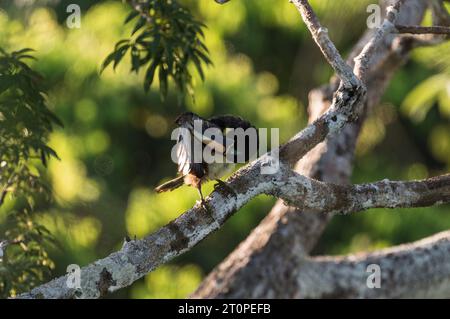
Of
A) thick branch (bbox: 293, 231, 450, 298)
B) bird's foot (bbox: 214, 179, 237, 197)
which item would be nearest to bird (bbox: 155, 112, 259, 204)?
bird's foot (bbox: 214, 179, 237, 197)

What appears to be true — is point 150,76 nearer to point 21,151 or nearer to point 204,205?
point 21,151

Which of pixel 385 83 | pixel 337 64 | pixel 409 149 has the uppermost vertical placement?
pixel 337 64

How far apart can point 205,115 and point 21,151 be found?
7.32 feet

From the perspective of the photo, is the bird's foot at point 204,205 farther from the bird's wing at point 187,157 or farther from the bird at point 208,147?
the bird's wing at point 187,157

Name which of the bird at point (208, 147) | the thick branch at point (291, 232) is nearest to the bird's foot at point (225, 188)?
the bird at point (208, 147)

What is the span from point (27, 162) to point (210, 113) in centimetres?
219

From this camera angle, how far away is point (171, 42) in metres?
2.45

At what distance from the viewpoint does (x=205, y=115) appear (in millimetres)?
4430

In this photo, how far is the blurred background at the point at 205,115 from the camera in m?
3.75

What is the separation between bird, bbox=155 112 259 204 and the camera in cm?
179

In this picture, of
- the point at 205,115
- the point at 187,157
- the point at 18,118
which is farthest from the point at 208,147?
the point at 205,115

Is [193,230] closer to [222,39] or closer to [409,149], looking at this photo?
[222,39]

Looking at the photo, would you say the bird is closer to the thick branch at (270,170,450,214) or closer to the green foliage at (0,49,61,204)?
the thick branch at (270,170,450,214)
